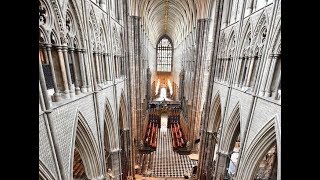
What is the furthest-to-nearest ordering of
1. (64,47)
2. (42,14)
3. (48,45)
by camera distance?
(64,47)
(48,45)
(42,14)

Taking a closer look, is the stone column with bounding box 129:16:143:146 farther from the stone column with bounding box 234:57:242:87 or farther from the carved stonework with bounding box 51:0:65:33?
the carved stonework with bounding box 51:0:65:33

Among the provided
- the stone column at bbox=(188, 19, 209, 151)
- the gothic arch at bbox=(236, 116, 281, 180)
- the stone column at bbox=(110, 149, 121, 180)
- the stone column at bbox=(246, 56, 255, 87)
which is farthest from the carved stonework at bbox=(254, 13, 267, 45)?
the stone column at bbox=(188, 19, 209, 151)

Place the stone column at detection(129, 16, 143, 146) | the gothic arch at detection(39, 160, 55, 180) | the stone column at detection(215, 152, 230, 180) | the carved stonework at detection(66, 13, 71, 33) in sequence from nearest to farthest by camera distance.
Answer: the gothic arch at detection(39, 160, 55, 180) → the carved stonework at detection(66, 13, 71, 33) → the stone column at detection(215, 152, 230, 180) → the stone column at detection(129, 16, 143, 146)

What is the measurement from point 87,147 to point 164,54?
3751 cm

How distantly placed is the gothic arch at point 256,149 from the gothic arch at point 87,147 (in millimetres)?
5274

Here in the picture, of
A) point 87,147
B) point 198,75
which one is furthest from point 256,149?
point 198,75

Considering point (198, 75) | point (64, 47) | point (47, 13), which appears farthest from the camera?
point (198, 75)

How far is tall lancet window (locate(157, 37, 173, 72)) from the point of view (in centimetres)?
4322

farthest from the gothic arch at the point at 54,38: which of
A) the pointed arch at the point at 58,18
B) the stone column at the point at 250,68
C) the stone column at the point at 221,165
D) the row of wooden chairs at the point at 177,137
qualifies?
the row of wooden chairs at the point at 177,137

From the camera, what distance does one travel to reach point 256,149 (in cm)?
690

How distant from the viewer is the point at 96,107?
25.1 feet

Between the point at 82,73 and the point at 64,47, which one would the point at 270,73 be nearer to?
the point at 82,73

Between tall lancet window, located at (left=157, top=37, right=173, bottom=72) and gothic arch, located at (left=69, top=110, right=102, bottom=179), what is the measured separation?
36.7 metres

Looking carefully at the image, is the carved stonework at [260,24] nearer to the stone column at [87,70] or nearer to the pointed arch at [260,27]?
the pointed arch at [260,27]
